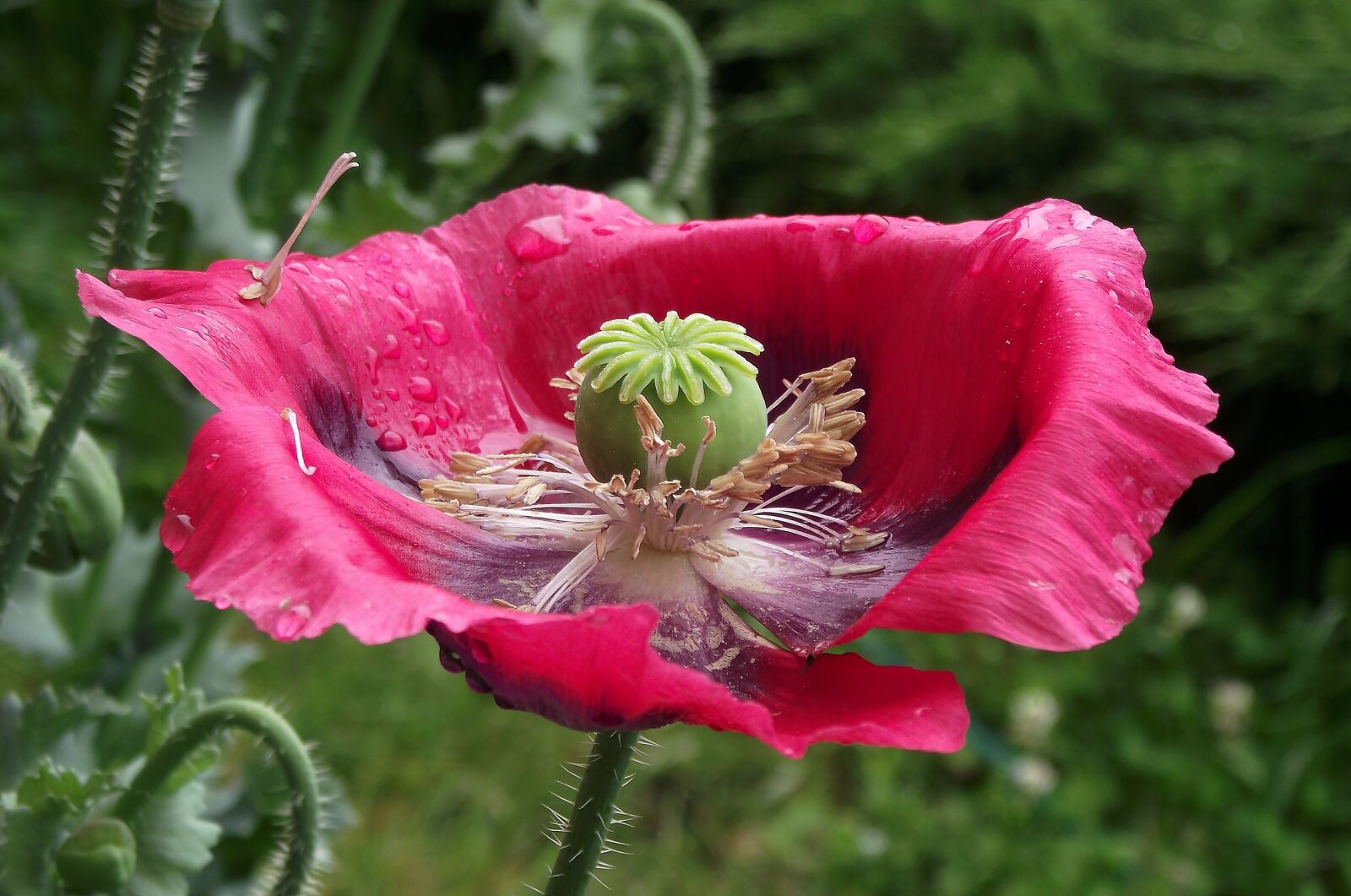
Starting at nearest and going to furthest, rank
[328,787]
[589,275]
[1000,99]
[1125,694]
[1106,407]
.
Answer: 1. [1106,407]
2. [589,275]
3. [328,787]
4. [1125,694]
5. [1000,99]

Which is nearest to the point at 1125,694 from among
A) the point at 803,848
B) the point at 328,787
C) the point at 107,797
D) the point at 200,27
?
the point at 803,848

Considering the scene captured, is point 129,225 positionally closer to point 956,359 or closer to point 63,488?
point 63,488

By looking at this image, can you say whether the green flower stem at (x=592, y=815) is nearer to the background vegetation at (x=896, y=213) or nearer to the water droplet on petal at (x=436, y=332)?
the water droplet on petal at (x=436, y=332)

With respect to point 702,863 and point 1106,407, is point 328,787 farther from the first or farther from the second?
point 1106,407

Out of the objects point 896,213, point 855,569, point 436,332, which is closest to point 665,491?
point 855,569

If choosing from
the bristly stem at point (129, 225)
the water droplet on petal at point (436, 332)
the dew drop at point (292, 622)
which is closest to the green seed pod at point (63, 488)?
the bristly stem at point (129, 225)
